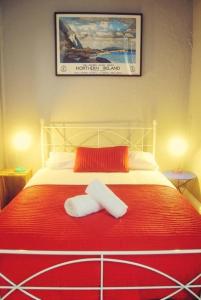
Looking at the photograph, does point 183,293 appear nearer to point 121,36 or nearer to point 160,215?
point 160,215

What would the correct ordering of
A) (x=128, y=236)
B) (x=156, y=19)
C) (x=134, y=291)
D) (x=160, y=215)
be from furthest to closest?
1. (x=156, y=19)
2. (x=160, y=215)
3. (x=128, y=236)
4. (x=134, y=291)

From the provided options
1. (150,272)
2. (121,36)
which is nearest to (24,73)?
(121,36)

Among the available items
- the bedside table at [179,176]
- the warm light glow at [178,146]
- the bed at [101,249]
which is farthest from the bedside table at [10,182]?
the warm light glow at [178,146]

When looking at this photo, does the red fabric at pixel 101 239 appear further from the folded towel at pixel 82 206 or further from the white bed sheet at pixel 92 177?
the white bed sheet at pixel 92 177

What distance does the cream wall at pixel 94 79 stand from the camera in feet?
11.3

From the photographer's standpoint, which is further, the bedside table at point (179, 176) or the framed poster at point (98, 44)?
the framed poster at point (98, 44)

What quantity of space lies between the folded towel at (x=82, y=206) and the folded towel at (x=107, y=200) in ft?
0.13

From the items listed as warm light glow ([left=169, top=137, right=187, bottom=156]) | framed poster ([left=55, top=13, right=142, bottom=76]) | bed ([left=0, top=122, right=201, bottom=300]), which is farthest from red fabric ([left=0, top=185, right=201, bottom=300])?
framed poster ([left=55, top=13, right=142, bottom=76])

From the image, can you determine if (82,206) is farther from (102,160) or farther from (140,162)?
(140,162)

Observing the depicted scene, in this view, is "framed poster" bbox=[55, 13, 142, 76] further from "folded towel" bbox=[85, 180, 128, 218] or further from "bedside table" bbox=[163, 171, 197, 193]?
"folded towel" bbox=[85, 180, 128, 218]

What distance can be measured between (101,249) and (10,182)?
2.21 metres

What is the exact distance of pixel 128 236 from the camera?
1761 mm

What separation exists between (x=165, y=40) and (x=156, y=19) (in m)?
0.26

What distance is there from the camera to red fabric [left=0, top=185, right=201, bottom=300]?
1.59 metres
